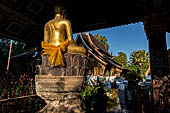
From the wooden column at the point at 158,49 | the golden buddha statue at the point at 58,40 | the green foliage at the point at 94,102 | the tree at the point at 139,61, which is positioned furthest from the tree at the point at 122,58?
the golden buddha statue at the point at 58,40

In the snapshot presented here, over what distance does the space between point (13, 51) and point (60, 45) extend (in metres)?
21.7

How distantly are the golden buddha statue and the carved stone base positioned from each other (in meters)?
0.28

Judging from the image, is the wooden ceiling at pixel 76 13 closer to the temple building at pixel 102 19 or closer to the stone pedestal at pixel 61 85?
the temple building at pixel 102 19

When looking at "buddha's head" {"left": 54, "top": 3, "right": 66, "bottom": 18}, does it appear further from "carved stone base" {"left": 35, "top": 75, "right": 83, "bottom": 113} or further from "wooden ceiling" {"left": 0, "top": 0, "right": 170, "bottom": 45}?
"carved stone base" {"left": 35, "top": 75, "right": 83, "bottom": 113}

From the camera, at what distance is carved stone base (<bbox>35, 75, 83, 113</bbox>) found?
203 cm

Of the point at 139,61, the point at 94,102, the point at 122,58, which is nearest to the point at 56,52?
the point at 94,102

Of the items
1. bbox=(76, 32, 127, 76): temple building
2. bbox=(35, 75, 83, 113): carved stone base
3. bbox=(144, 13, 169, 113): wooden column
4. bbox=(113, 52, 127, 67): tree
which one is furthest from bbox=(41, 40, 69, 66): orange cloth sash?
bbox=(113, 52, 127, 67): tree

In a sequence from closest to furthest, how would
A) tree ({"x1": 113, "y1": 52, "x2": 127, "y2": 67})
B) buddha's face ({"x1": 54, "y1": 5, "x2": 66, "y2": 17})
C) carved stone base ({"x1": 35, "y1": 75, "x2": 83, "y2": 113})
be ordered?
carved stone base ({"x1": 35, "y1": 75, "x2": 83, "y2": 113}) < buddha's face ({"x1": 54, "y1": 5, "x2": 66, "y2": 17}) < tree ({"x1": 113, "y1": 52, "x2": 127, "y2": 67})

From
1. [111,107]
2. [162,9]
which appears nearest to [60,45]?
[162,9]

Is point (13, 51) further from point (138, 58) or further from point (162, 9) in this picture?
point (138, 58)

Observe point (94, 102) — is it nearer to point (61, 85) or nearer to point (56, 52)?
point (61, 85)

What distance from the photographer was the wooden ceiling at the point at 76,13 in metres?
3.56

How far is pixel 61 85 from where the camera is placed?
2023 millimetres

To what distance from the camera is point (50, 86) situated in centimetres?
203
